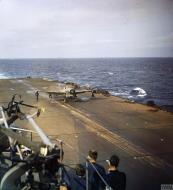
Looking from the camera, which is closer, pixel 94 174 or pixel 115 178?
pixel 115 178

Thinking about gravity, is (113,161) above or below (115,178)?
above

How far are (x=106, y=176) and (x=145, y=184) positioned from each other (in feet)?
11.4

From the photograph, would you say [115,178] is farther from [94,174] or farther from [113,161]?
[94,174]

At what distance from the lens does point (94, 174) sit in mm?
7465

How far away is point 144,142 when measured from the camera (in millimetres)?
15156

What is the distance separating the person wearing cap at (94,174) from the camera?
7.41 meters

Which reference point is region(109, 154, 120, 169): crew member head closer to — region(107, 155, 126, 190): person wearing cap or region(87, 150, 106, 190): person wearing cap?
region(107, 155, 126, 190): person wearing cap

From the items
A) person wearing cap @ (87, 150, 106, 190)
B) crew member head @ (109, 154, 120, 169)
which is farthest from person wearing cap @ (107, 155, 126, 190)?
person wearing cap @ (87, 150, 106, 190)

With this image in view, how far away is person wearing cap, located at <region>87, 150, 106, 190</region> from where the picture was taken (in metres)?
7.41

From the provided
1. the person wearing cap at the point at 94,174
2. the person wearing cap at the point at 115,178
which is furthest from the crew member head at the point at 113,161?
the person wearing cap at the point at 94,174

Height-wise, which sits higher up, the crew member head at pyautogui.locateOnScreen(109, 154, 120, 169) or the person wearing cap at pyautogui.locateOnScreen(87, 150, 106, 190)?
the crew member head at pyautogui.locateOnScreen(109, 154, 120, 169)

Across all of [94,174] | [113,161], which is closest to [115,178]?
[113,161]

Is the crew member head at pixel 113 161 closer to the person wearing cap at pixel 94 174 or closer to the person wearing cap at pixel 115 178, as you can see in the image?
the person wearing cap at pixel 115 178

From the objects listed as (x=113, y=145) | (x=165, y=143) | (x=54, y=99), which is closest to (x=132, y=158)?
(x=113, y=145)
